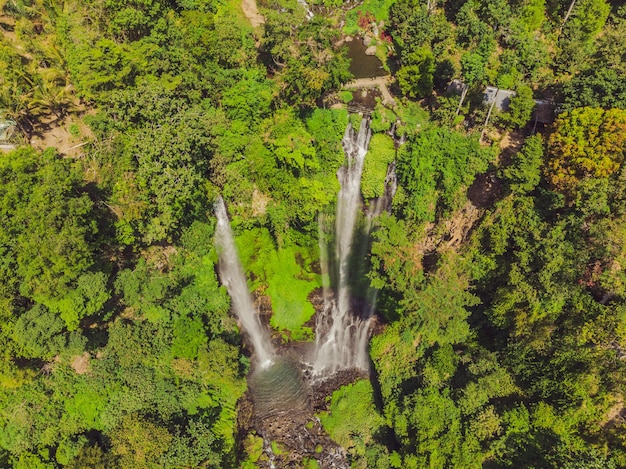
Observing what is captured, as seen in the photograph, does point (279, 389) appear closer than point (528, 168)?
No

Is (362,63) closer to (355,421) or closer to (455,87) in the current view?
(455,87)

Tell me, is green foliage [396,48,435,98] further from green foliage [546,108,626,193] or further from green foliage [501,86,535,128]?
green foliage [546,108,626,193]

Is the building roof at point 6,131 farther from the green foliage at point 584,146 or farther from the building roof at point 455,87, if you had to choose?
the green foliage at point 584,146

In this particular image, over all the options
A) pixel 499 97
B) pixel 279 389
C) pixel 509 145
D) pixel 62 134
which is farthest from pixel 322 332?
pixel 62 134

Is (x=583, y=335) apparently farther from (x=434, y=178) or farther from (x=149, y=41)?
(x=149, y=41)

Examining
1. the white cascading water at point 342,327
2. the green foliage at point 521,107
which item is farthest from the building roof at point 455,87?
the white cascading water at point 342,327

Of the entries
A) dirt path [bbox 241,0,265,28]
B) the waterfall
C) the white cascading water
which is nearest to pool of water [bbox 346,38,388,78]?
dirt path [bbox 241,0,265,28]
